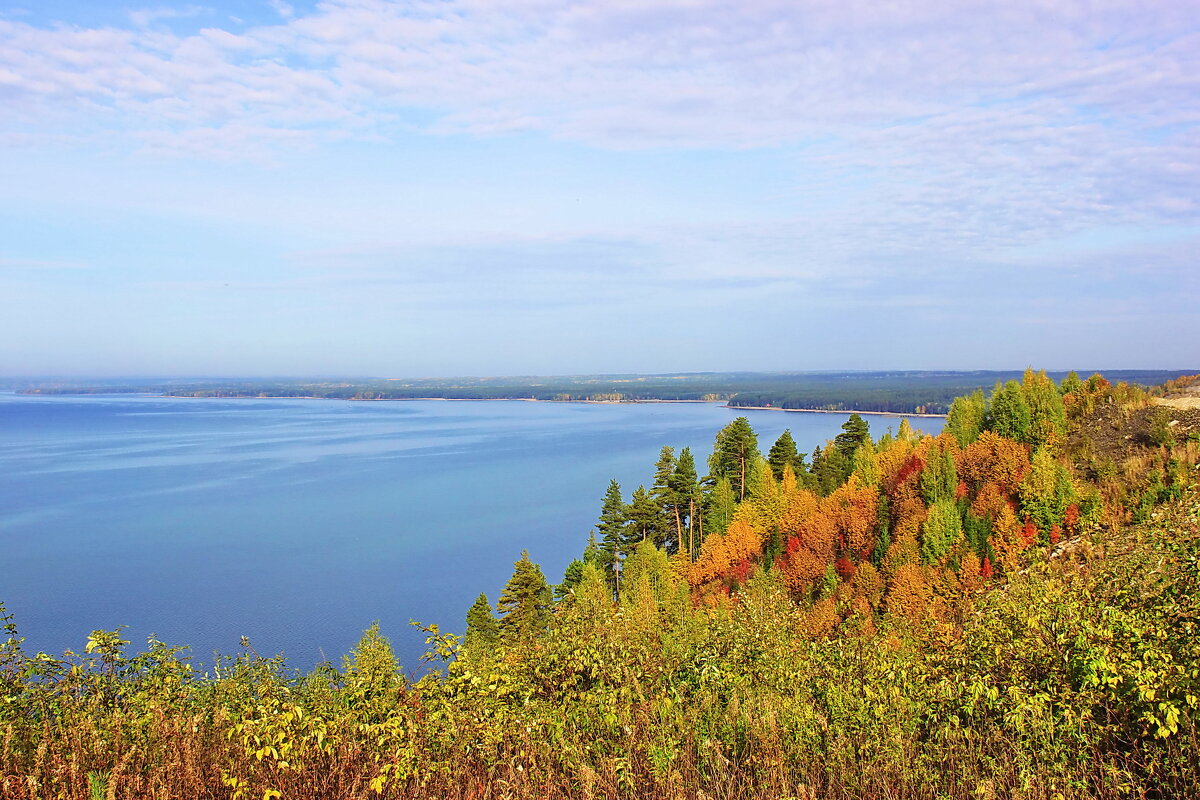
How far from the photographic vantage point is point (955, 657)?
7.14 m

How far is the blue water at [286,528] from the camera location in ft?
104

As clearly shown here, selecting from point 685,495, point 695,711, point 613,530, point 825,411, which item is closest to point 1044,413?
point 685,495

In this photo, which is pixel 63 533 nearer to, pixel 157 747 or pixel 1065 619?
pixel 157 747

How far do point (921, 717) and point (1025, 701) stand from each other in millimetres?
1039

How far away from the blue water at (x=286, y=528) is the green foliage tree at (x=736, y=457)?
399 inches

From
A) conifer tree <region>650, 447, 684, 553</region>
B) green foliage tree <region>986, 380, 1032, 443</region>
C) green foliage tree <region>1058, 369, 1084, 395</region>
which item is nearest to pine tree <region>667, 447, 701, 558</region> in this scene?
conifer tree <region>650, 447, 684, 553</region>

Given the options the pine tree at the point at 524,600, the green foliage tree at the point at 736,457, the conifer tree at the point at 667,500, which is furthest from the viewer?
the green foliage tree at the point at 736,457

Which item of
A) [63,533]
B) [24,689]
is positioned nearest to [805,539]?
[24,689]

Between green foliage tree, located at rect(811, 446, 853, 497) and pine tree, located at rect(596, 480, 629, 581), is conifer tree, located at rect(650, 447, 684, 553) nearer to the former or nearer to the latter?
pine tree, located at rect(596, 480, 629, 581)

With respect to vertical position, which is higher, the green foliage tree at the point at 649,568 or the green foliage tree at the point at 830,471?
the green foliage tree at the point at 830,471

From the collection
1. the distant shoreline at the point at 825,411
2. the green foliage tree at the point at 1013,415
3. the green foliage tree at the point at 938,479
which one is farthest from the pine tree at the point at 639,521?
the distant shoreline at the point at 825,411

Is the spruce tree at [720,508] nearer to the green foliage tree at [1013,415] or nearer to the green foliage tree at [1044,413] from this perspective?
the green foliage tree at [1013,415]

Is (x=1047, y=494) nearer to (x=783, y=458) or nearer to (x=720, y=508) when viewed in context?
(x=720, y=508)

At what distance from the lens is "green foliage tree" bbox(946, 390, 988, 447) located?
35.4 metres
